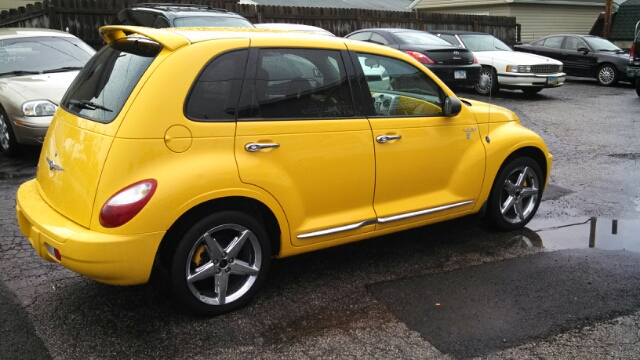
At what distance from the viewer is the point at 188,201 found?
3643mm

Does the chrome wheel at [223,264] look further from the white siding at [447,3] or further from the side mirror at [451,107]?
the white siding at [447,3]

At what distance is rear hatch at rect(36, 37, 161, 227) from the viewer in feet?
12.0

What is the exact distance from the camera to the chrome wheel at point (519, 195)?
5.56m

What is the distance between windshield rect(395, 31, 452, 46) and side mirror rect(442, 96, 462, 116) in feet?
29.7

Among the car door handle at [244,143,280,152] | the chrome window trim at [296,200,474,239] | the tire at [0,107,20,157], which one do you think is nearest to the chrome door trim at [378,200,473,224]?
the chrome window trim at [296,200,474,239]

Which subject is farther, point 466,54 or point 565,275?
point 466,54

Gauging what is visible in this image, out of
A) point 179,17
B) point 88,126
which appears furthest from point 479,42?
point 88,126

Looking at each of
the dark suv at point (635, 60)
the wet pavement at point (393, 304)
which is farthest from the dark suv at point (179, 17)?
the dark suv at point (635, 60)

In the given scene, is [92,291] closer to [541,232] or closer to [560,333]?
[560,333]

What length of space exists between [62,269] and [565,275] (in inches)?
152

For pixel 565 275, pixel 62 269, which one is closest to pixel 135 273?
pixel 62 269

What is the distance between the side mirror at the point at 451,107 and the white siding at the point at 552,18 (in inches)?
1056

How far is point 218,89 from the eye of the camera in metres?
3.90

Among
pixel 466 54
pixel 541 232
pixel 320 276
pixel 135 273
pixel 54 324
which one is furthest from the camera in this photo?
pixel 466 54
